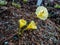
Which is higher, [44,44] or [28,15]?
[28,15]

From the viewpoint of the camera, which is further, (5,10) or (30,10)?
(30,10)

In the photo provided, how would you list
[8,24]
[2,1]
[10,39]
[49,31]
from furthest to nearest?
1. [2,1]
2. [49,31]
3. [8,24]
4. [10,39]

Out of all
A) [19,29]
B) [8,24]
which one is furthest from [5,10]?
[19,29]

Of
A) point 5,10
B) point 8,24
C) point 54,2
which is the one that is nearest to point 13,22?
point 8,24

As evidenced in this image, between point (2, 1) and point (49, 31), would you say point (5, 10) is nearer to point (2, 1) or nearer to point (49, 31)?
point (2, 1)

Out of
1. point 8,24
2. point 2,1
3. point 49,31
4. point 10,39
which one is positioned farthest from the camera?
point 2,1

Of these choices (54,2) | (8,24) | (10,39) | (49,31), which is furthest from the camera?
(54,2)

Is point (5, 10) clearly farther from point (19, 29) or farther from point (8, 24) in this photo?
point (19, 29)

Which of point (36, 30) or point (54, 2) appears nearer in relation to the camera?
point (36, 30)

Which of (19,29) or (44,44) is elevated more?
(19,29)
